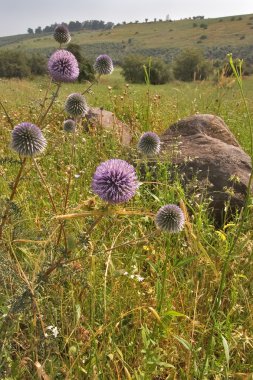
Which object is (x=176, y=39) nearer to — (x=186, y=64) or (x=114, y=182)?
(x=186, y=64)

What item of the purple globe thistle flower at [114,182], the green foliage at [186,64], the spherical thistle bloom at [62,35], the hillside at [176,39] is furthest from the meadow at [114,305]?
the hillside at [176,39]

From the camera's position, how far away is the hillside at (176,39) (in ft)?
203

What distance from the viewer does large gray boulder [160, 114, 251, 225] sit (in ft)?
11.4

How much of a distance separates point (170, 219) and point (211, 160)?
6.47 feet

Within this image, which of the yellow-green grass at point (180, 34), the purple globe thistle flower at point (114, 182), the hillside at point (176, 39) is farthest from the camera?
the yellow-green grass at point (180, 34)

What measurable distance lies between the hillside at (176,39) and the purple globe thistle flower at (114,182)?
175 feet

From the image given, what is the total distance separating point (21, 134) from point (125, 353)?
124 centimetres

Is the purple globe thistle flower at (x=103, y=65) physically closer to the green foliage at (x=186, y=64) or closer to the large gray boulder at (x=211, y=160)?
the large gray boulder at (x=211, y=160)

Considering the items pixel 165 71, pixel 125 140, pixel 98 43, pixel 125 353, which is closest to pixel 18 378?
pixel 125 353

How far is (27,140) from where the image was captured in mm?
2146

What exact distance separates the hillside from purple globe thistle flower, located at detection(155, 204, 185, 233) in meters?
53.1

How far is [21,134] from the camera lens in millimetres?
2170

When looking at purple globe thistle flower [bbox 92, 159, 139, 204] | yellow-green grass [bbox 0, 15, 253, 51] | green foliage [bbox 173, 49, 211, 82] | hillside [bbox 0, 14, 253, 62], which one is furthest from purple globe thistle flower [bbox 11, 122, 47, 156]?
yellow-green grass [bbox 0, 15, 253, 51]

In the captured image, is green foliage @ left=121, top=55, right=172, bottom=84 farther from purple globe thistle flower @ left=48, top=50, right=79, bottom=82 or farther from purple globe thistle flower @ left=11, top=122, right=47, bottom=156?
purple globe thistle flower @ left=11, top=122, right=47, bottom=156
